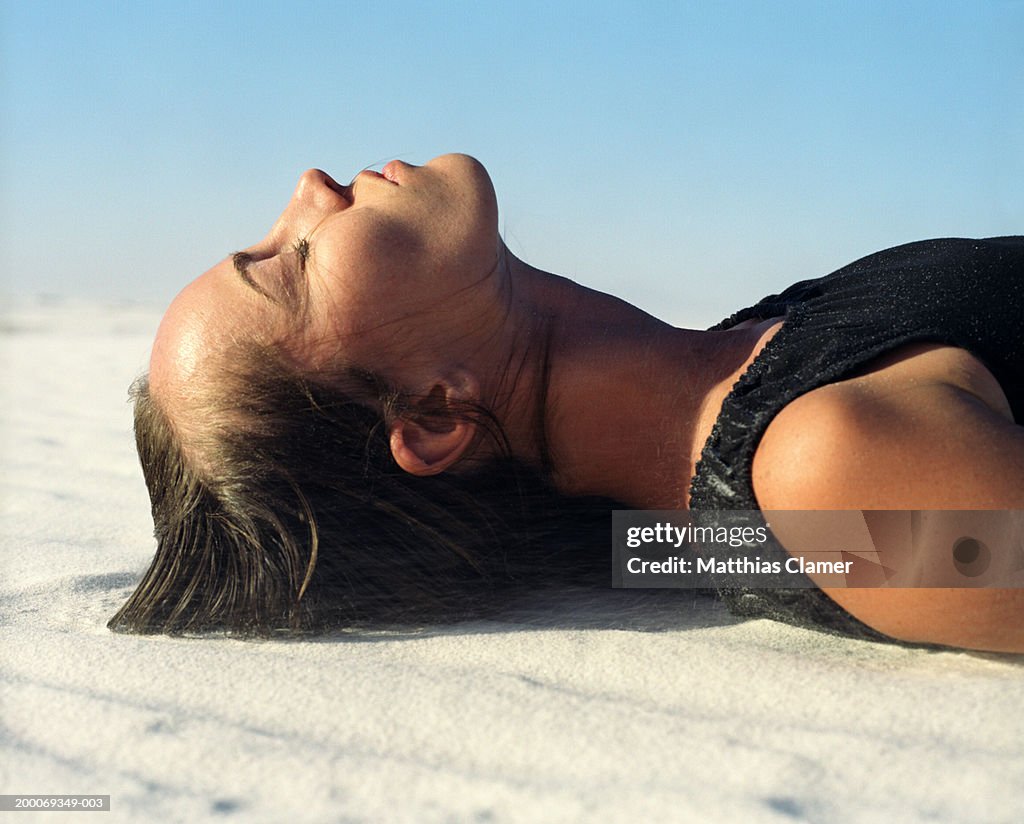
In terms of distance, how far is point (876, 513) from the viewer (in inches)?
58.7

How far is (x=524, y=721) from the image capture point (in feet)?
4.59

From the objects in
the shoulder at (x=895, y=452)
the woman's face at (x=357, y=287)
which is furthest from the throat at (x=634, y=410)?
the shoulder at (x=895, y=452)

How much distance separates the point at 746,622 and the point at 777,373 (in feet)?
1.45

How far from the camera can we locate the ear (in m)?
1.90

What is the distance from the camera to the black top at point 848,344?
1.65 metres

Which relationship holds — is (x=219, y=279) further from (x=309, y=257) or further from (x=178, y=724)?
(x=178, y=724)

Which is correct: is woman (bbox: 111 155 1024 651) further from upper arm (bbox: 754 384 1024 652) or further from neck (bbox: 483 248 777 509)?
upper arm (bbox: 754 384 1024 652)

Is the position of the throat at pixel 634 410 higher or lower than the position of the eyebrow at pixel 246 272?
lower

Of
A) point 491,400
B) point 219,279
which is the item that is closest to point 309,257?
point 219,279

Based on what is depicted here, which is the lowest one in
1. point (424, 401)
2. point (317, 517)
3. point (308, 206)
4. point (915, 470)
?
point (317, 517)

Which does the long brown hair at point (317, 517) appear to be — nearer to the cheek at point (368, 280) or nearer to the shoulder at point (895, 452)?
the cheek at point (368, 280)

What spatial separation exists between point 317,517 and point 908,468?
1.02 metres

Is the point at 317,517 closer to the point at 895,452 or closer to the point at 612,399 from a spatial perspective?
the point at 612,399

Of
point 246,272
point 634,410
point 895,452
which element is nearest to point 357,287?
point 246,272
